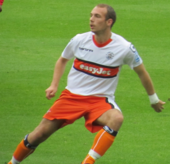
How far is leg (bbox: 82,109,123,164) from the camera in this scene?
19.6 feet

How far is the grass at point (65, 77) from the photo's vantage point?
7.41 m

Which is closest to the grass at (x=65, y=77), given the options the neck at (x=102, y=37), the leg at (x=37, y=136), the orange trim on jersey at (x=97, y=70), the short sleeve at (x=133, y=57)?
the leg at (x=37, y=136)

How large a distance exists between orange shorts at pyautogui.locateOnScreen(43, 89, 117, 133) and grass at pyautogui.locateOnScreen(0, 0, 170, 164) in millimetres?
895

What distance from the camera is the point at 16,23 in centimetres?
1383

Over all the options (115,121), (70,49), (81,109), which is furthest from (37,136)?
(70,49)

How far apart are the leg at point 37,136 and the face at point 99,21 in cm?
111

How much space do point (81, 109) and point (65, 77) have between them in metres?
4.48

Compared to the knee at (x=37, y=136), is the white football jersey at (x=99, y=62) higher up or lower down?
higher up

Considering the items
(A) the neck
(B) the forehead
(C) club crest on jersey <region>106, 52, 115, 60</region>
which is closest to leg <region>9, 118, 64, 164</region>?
(C) club crest on jersey <region>106, 52, 115, 60</region>

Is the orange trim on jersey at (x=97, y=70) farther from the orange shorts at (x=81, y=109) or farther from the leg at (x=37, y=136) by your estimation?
the leg at (x=37, y=136)

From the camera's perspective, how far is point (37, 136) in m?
6.29

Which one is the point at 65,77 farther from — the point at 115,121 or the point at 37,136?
the point at 115,121

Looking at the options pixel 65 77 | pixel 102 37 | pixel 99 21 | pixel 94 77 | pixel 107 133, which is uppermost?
pixel 99 21

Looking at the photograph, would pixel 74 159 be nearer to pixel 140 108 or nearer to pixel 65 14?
pixel 140 108
